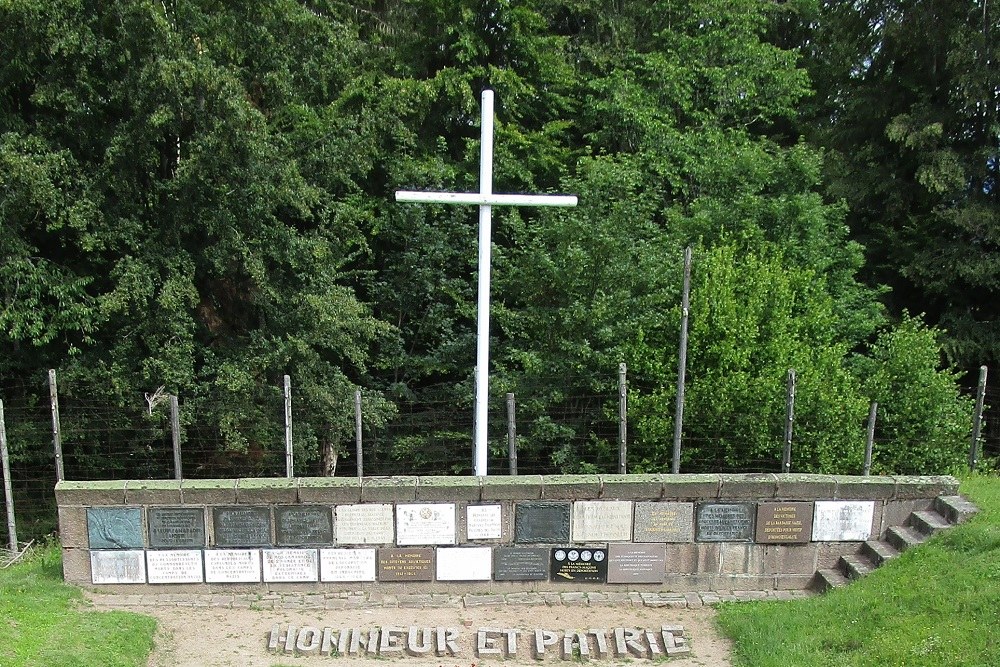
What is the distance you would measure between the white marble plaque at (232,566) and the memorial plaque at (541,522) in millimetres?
2571

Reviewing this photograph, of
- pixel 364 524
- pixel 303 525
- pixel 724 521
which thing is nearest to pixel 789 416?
pixel 724 521

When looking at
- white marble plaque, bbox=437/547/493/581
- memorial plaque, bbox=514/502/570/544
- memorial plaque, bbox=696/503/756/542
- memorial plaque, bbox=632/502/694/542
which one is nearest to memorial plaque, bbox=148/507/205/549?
white marble plaque, bbox=437/547/493/581

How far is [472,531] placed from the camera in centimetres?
809

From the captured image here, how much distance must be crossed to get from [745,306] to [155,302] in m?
7.95

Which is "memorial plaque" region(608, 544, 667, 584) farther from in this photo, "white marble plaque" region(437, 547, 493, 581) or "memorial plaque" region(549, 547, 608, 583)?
"white marble plaque" region(437, 547, 493, 581)

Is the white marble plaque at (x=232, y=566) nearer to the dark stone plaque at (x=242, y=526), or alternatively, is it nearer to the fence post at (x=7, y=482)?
the dark stone plaque at (x=242, y=526)

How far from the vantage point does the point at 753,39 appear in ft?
51.0

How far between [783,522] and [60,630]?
264 inches

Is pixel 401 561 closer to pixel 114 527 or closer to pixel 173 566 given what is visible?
pixel 173 566

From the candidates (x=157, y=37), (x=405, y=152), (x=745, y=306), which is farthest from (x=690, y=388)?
(x=157, y=37)

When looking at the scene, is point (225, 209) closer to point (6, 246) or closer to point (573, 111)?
point (6, 246)

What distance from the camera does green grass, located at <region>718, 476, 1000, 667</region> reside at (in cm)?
623

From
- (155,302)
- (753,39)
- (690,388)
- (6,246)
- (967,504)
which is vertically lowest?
(967,504)

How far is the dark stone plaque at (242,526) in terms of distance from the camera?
789cm
